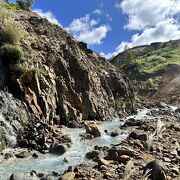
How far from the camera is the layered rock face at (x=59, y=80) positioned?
110 feet

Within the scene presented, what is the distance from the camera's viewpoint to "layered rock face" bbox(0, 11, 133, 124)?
3362 centimetres

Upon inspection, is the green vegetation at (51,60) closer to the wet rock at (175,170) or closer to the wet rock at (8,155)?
the wet rock at (8,155)

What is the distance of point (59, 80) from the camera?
4019 centimetres

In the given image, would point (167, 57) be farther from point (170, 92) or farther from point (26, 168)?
point (26, 168)

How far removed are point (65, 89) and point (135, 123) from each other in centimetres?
911

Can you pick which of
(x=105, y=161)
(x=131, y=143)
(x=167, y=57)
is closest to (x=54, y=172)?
(x=105, y=161)

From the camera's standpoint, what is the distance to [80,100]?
41.8 m

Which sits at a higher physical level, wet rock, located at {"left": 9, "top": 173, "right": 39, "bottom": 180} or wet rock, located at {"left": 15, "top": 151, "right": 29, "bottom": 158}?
wet rock, located at {"left": 15, "top": 151, "right": 29, "bottom": 158}

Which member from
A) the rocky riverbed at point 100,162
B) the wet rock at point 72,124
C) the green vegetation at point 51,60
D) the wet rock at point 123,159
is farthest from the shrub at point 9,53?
the wet rock at point 123,159

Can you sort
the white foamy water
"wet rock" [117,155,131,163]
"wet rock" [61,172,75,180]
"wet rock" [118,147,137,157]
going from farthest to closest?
the white foamy water
"wet rock" [118,147,137,157]
"wet rock" [117,155,131,163]
"wet rock" [61,172,75,180]

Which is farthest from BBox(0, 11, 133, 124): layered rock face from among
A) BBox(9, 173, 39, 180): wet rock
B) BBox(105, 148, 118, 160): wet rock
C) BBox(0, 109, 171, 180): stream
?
BBox(9, 173, 39, 180): wet rock

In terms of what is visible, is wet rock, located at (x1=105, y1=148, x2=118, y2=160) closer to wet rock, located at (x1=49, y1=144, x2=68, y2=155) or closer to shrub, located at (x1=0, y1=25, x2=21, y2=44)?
wet rock, located at (x1=49, y1=144, x2=68, y2=155)

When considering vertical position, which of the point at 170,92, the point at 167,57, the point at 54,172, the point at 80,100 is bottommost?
the point at 54,172

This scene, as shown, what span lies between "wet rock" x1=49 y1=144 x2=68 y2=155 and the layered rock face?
6.57 m
